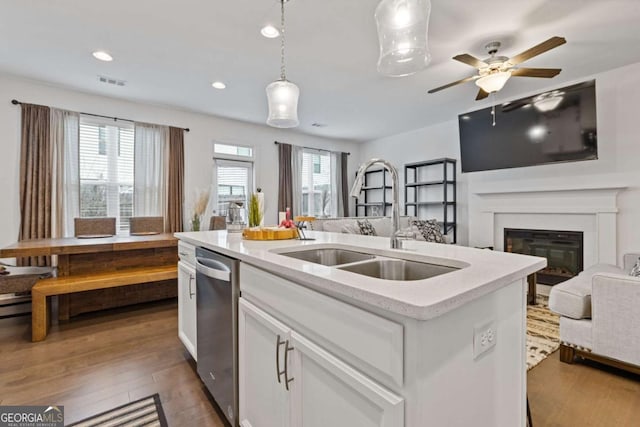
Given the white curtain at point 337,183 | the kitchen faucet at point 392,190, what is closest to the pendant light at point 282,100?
the kitchen faucet at point 392,190

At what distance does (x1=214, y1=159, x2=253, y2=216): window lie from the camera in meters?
5.21

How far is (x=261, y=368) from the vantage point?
1220 millimetres

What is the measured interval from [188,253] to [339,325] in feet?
5.18

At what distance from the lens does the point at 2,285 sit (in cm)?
253

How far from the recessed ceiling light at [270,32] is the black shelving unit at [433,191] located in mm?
3549

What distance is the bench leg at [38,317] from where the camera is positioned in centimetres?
252

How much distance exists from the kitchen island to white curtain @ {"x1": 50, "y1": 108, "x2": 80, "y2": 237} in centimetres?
387

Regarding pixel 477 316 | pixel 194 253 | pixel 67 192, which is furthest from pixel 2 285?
pixel 477 316

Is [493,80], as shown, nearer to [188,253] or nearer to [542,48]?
[542,48]

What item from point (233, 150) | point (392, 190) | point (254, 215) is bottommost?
point (254, 215)

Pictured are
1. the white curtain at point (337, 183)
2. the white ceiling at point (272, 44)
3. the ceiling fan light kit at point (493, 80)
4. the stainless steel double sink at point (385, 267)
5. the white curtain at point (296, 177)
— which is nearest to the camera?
the stainless steel double sink at point (385, 267)

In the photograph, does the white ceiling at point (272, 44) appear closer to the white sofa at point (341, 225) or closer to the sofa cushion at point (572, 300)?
the white sofa at point (341, 225)

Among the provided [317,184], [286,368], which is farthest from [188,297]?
[317,184]

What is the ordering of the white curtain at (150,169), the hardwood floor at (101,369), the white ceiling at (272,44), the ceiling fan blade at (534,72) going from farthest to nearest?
the white curtain at (150,169) < the ceiling fan blade at (534,72) < the white ceiling at (272,44) < the hardwood floor at (101,369)
